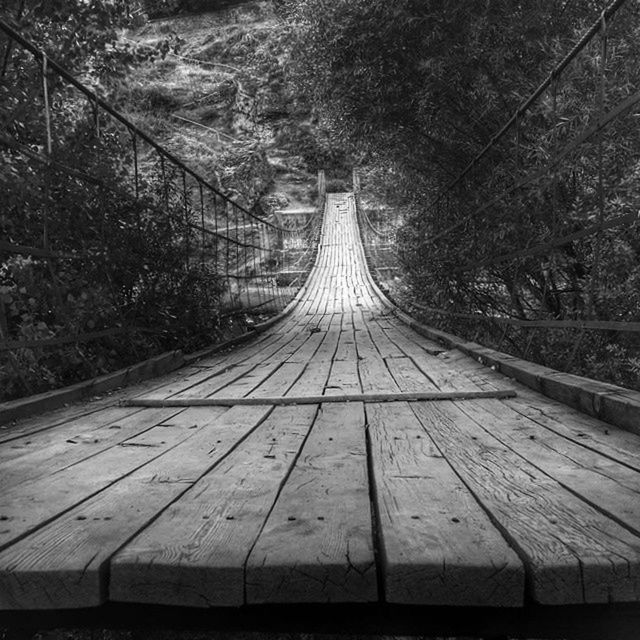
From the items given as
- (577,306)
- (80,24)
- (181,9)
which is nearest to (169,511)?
(577,306)

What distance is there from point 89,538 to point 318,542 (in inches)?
15.3

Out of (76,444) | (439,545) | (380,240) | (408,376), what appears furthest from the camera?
(380,240)

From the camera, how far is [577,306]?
2955mm

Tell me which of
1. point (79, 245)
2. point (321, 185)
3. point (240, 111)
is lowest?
point (79, 245)

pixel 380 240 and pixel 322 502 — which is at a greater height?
pixel 380 240

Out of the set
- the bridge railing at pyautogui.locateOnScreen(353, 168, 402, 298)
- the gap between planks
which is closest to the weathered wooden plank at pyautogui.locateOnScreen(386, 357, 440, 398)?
the gap between planks

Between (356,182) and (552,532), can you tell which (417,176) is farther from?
(356,182)

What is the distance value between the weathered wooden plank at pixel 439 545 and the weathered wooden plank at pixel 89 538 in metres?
0.43

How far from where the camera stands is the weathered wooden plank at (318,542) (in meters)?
0.76

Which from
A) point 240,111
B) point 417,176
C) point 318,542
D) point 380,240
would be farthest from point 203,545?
point 240,111

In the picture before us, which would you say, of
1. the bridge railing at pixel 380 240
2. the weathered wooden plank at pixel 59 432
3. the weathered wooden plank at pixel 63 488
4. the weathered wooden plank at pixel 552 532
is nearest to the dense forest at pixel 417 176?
the weathered wooden plank at pixel 59 432

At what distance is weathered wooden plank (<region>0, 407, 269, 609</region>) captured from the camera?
30.8 inches

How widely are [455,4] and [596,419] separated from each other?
3224 millimetres

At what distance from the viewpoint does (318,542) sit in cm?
85
